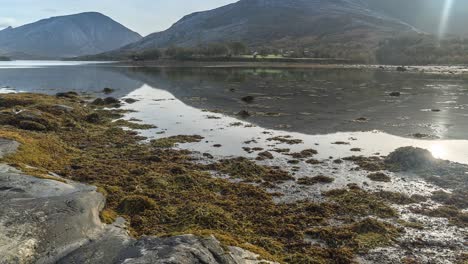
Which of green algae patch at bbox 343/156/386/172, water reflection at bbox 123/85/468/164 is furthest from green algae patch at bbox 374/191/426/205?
water reflection at bbox 123/85/468/164

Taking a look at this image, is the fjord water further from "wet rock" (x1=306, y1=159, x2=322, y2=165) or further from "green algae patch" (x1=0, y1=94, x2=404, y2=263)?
"green algae patch" (x1=0, y1=94, x2=404, y2=263)

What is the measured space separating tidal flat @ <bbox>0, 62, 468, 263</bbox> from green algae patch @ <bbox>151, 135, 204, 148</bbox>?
0.16 m

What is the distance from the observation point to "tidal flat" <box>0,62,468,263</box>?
1442 cm

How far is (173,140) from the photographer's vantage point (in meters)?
31.0

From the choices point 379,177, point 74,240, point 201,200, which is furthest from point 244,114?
point 74,240

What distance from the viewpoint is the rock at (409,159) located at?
74.7 ft

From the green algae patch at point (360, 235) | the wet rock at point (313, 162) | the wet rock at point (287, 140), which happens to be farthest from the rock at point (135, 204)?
the wet rock at point (287, 140)

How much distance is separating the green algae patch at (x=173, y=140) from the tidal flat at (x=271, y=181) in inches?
6.3

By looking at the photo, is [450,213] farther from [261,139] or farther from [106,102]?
[106,102]

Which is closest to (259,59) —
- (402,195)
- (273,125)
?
(273,125)

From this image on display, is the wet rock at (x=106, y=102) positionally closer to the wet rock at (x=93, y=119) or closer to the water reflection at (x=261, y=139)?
the water reflection at (x=261, y=139)

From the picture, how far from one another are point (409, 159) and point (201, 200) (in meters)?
12.8

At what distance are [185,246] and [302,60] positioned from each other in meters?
178

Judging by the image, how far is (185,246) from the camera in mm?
11227
